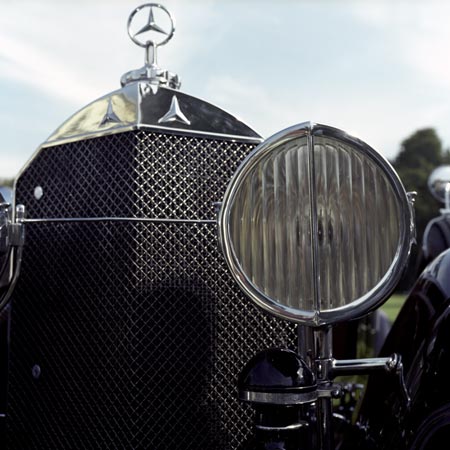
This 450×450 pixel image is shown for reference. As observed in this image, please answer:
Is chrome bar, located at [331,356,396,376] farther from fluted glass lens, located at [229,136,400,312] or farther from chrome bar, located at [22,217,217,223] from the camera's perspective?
chrome bar, located at [22,217,217,223]

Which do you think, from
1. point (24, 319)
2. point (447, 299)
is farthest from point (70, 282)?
point (447, 299)

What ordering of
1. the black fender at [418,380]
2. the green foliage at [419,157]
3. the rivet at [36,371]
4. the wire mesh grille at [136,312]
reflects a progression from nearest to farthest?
the black fender at [418,380] < the wire mesh grille at [136,312] < the rivet at [36,371] < the green foliage at [419,157]

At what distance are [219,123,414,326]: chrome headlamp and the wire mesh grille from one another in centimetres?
28

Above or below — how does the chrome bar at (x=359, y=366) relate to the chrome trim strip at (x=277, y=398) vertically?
above

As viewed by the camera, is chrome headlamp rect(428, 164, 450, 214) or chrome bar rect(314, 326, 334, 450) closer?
chrome bar rect(314, 326, 334, 450)

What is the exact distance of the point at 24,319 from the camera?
1472mm

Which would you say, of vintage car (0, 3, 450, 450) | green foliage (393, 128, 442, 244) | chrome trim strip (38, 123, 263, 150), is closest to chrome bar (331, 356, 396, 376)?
vintage car (0, 3, 450, 450)

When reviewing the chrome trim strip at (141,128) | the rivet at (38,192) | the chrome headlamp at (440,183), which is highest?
the chrome headlamp at (440,183)

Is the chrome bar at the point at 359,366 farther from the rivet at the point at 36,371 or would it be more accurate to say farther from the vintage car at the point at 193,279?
the rivet at the point at 36,371

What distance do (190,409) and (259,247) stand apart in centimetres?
45

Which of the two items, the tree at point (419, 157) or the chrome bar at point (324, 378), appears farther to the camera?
the tree at point (419, 157)

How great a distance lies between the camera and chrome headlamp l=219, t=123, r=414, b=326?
1.07m

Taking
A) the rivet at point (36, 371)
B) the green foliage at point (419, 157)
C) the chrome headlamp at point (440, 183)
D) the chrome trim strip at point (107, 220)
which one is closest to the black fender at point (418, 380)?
the chrome trim strip at point (107, 220)

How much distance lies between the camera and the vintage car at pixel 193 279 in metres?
1.09
